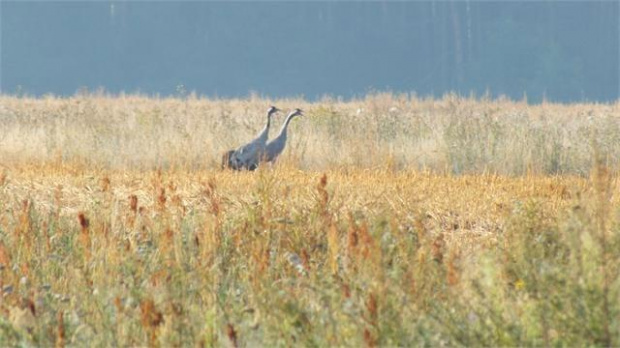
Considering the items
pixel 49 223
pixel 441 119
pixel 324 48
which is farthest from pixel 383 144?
pixel 324 48

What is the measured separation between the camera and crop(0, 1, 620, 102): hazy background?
84.2 meters

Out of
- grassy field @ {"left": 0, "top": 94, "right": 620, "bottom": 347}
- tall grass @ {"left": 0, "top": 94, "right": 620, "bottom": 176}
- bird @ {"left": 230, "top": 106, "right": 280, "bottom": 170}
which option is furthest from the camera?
tall grass @ {"left": 0, "top": 94, "right": 620, "bottom": 176}

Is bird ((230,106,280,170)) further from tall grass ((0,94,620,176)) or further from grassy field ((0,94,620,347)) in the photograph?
grassy field ((0,94,620,347))

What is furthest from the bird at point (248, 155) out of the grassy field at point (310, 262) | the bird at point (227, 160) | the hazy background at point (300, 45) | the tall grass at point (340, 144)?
the hazy background at point (300, 45)

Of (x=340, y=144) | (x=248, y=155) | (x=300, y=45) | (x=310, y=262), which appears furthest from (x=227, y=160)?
(x=300, y=45)

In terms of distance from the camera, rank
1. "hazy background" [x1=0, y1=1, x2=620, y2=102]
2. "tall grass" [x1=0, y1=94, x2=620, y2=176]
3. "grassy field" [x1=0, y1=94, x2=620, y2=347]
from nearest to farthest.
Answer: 1. "grassy field" [x1=0, y1=94, x2=620, y2=347]
2. "tall grass" [x1=0, y1=94, x2=620, y2=176]
3. "hazy background" [x1=0, y1=1, x2=620, y2=102]

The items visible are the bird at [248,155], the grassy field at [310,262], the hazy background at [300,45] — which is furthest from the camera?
the hazy background at [300,45]

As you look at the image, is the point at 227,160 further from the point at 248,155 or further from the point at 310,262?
the point at 310,262

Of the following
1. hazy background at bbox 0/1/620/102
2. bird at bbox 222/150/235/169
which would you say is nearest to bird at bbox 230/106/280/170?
bird at bbox 222/150/235/169

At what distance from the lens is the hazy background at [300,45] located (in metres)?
84.2

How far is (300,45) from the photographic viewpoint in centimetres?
8844

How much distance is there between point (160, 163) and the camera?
1421 cm

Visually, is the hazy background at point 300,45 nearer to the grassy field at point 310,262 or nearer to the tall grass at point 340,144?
the tall grass at point 340,144

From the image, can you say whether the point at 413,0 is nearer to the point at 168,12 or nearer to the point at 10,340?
the point at 168,12
